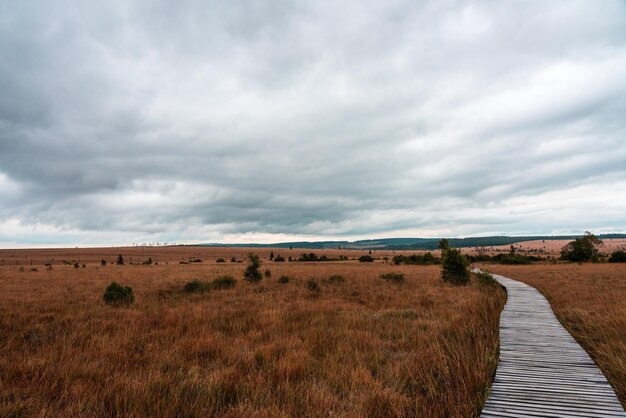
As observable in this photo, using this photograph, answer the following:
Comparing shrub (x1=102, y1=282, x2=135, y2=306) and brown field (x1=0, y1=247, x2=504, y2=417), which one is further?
shrub (x1=102, y1=282, x2=135, y2=306)

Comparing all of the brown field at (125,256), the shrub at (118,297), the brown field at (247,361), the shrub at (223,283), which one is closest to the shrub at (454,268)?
the brown field at (247,361)

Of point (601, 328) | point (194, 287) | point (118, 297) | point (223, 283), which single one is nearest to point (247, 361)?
point (601, 328)

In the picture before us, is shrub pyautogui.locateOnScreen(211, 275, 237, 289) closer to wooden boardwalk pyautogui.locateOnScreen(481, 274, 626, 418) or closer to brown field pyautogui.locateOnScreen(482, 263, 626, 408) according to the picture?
wooden boardwalk pyautogui.locateOnScreen(481, 274, 626, 418)

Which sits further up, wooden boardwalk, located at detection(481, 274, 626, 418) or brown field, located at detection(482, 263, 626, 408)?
wooden boardwalk, located at detection(481, 274, 626, 418)

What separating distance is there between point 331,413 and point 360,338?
12.5 feet

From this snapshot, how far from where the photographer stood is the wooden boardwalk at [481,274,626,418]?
394 cm

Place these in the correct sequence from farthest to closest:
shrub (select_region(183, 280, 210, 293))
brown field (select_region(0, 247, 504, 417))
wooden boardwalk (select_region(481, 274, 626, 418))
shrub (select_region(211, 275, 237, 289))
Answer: shrub (select_region(211, 275, 237, 289)) < shrub (select_region(183, 280, 210, 293)) < brown field (select_region(0, 247, 504, 417)) < wooden boardwalk (select_region(481, 274, 626, 418))

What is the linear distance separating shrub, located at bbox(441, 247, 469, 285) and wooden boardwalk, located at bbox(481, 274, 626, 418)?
1323cm

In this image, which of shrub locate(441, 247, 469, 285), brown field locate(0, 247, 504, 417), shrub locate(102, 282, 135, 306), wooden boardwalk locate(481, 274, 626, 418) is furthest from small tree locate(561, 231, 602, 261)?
shrub locate(102, 282, 135, 306)

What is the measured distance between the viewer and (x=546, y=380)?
15.9ft

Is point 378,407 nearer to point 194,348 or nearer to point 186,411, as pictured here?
point 186,411

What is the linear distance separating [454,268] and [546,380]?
17.2 metres

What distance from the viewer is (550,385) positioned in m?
4.66

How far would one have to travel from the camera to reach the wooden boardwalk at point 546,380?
3939 millimetres
